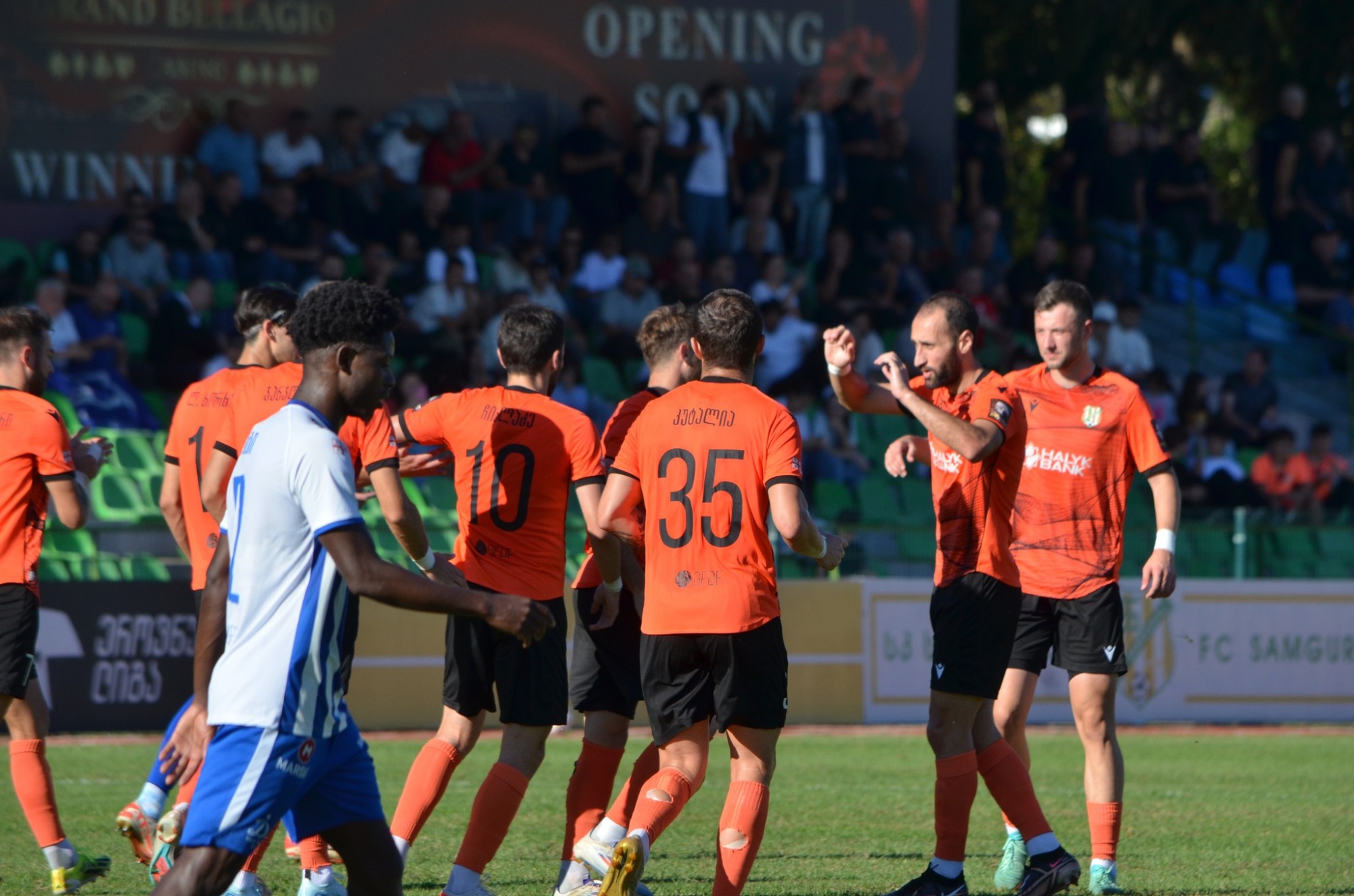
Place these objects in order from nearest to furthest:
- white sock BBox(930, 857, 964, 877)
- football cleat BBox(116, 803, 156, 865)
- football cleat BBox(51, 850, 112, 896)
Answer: football cleat BBox(116, 803, 156, 865) < white sock BBox(930, 857, 964, 877) < football cleat BBox(51, 850, 112, 896)

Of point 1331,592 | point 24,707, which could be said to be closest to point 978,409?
point 24,707

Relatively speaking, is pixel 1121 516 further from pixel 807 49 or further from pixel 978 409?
pixel 807 49

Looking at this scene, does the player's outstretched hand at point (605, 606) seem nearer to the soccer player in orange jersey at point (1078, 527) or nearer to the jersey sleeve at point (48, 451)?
the soccer player in orange jersey at point (1078, 527)

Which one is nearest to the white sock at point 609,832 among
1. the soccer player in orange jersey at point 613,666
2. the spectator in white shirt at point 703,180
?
the soccer player in orange jersey at point 613,666

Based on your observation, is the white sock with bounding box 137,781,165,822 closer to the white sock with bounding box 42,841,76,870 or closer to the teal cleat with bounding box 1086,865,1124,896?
the white sock with bounding box 42,841,76,870

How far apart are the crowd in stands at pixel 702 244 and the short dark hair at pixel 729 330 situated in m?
9.74

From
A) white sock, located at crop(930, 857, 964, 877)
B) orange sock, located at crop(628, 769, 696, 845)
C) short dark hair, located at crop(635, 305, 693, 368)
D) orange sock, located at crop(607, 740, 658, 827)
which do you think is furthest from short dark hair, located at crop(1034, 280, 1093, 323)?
orange sock, located at crop(628, 769, 696, 845)

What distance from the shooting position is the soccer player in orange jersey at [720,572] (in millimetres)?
A: 5395

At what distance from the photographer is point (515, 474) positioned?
612 centimetres

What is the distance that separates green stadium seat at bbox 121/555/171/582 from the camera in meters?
12.5

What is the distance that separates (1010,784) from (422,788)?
2.28m

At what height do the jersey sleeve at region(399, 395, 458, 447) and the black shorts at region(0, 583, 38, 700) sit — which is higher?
the jersey sleeve at region(399, 395, 458, 447)

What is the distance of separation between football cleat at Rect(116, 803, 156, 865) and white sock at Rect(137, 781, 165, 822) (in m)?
0.02

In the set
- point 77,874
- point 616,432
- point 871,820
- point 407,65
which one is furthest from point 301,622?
point 407,65
